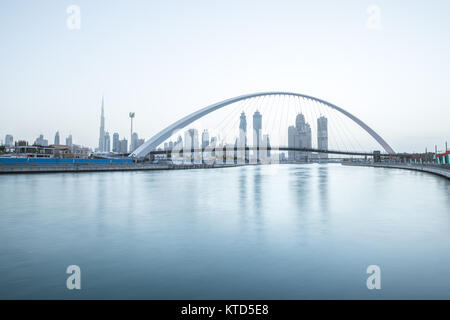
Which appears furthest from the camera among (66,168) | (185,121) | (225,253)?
(185,121)

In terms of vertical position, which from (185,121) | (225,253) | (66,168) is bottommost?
(225,253)

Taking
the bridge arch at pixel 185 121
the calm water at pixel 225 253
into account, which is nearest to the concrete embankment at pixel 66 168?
the bridge arch at pixel 185 121

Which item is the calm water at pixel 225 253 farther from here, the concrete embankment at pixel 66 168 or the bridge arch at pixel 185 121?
the bridge arch at pixel 185 121

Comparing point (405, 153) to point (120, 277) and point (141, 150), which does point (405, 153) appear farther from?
point (120, 277)

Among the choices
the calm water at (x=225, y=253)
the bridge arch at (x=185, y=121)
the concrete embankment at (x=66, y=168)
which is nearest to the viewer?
the calm water at (x=225, y=253)

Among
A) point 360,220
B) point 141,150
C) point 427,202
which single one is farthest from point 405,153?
point 360,220

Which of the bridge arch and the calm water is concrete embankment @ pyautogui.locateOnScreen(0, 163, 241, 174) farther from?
the calm water

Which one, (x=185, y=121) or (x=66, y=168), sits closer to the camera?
(x=66, y=168)

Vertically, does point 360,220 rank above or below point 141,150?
below

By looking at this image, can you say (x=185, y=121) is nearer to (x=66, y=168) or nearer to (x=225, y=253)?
(x=66, y=168)

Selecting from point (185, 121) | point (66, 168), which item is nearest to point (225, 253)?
point (66, 168)

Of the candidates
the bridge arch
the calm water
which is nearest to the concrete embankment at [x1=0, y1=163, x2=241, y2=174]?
the bridge arch
